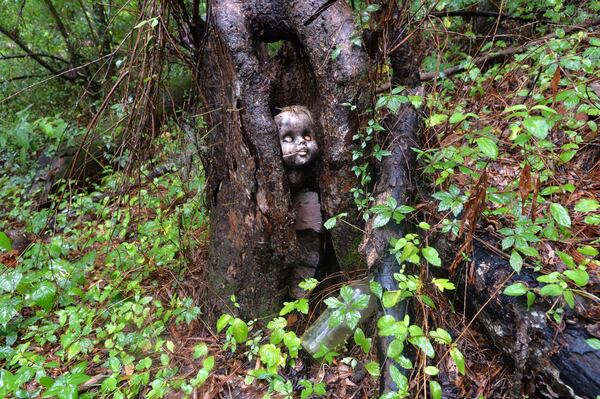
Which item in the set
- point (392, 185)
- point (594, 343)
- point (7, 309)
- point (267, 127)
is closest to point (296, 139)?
point (267, 127)

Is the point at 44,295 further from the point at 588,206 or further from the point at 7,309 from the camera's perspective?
the point at 588,206

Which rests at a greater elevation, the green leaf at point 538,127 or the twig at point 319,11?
the twig at point 319,11

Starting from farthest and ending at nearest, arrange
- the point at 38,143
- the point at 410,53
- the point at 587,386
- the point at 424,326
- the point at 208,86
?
the point at 38,143 → the point at 208,86 → the point at 410,53 → the point at 424,326 → the point at 587,386

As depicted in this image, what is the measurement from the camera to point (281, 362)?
192 cm

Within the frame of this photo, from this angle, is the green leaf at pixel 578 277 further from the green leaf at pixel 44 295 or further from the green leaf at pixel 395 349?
the green leaf at pixel 44 295

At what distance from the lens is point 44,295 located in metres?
2.58

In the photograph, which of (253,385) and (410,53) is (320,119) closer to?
(410,53)

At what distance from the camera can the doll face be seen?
7.66 ft

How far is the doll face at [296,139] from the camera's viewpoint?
7.66 feet

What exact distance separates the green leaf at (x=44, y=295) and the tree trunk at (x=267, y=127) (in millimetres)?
1147

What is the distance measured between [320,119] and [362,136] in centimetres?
34

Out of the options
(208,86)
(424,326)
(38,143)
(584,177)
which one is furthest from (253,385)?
(38,143)

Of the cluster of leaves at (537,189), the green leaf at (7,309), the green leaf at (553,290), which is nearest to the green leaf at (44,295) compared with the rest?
the green leaf at (7,309)

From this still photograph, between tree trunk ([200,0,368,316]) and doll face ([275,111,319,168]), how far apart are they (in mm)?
74
